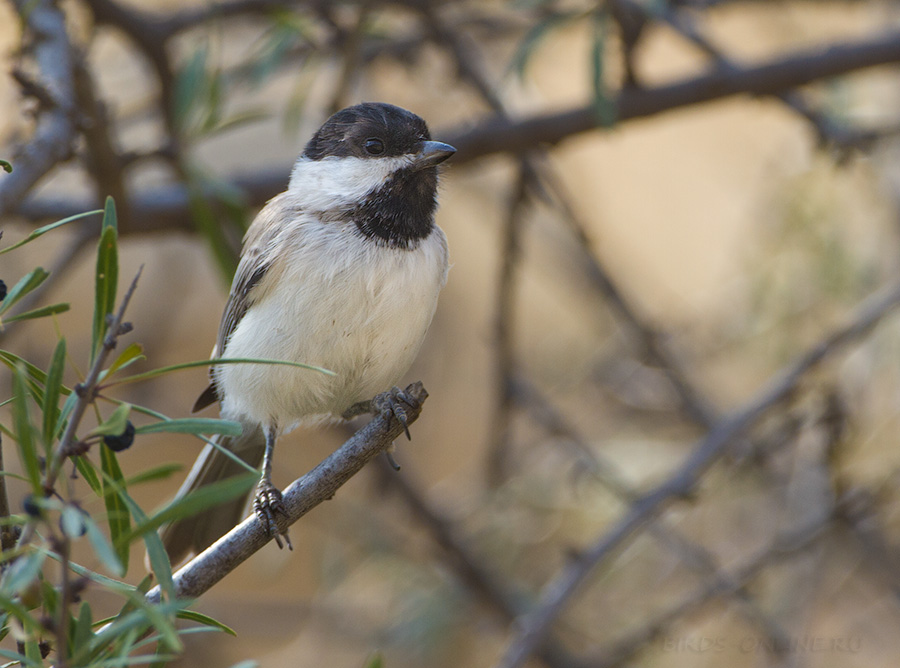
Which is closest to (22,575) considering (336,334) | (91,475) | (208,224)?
(91,475)

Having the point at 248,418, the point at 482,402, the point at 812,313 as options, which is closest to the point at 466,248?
the point at 482,402

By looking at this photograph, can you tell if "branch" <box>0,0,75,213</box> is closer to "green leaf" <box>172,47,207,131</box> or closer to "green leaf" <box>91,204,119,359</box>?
"green leaf" <box>172,47,207,131</box>

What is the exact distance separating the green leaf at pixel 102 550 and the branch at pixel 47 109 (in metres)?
1.07

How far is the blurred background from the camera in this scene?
8.58 feet

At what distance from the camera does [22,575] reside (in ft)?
2.66

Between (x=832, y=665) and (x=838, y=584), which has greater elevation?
(x=838, y=584)

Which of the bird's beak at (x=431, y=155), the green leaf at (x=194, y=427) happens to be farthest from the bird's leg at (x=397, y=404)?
the bird's beak at (x=431, y=155)

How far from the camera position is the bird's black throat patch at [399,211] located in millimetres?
1990

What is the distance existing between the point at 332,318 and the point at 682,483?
3.87 ft

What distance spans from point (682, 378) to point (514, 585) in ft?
3.69

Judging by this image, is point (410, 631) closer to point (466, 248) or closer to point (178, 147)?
point (178, 147)

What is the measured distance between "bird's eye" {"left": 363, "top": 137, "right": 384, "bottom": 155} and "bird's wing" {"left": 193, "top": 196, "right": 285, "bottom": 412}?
0.26 m

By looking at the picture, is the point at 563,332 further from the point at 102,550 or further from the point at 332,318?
the point at 102,550

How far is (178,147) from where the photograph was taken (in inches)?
100
